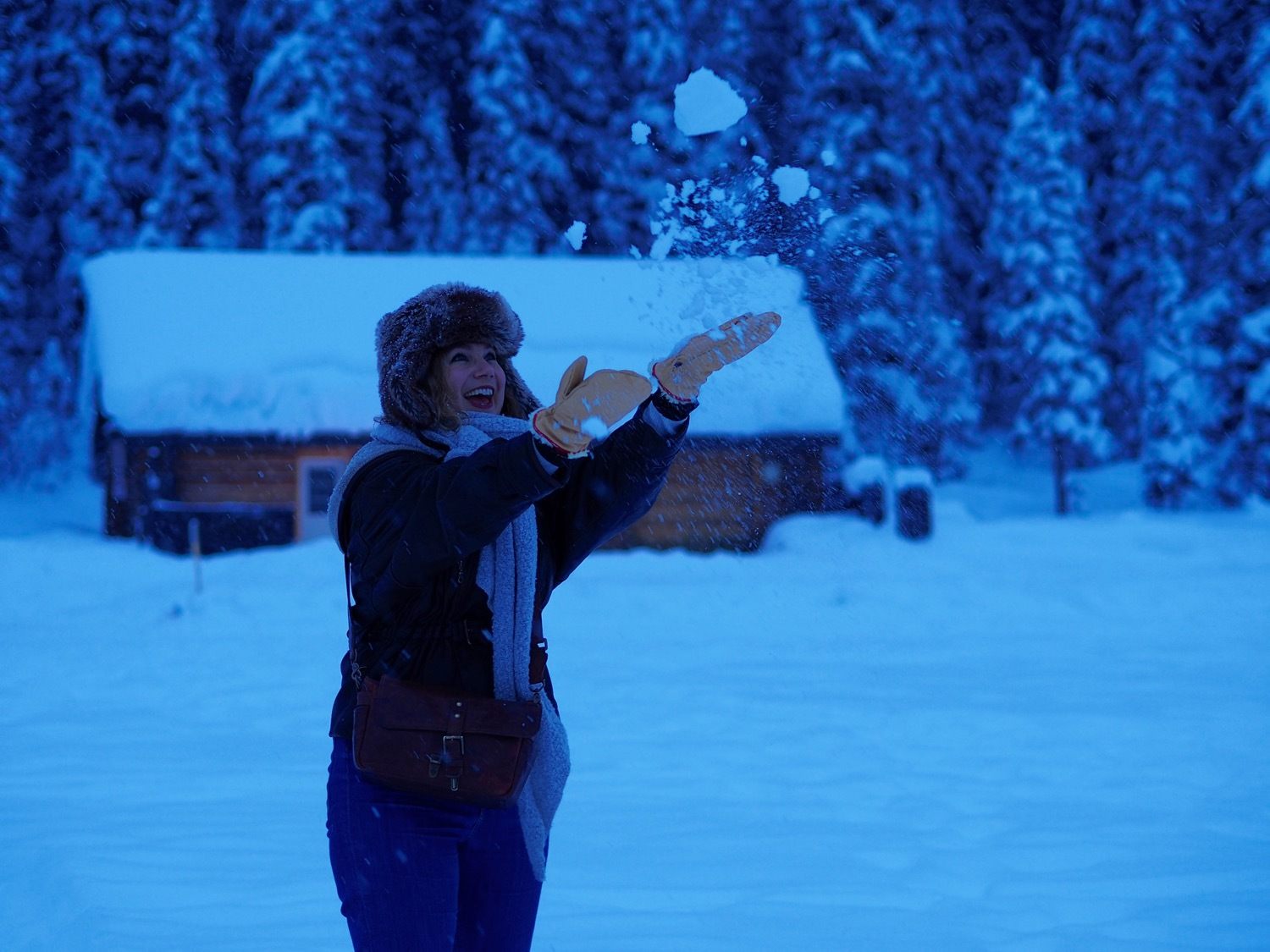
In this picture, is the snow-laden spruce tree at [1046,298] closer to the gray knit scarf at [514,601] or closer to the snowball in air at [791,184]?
the snowball in air at [791,184]

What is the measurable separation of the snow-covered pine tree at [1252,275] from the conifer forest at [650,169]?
0.07 metres

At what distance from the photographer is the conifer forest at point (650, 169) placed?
2417 cm

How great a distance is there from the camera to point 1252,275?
23.2 meters

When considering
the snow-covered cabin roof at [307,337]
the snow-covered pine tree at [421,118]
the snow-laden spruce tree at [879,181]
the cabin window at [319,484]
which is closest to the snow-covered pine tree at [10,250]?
the snow-covered pine tree at [421,118]

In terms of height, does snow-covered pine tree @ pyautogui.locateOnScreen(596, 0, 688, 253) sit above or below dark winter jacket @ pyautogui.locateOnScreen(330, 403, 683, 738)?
above

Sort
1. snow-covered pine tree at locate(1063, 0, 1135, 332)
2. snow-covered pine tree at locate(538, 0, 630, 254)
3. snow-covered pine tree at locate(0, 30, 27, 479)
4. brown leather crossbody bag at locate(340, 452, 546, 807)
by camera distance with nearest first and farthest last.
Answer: brown leather crossbody bag at locate(340, 452, 546, 807)
snow-covered pine tree at locate(538, 0, 630, 254)
snow-covered pine tree at locate(0, 30, 27, 479)
snow-covered pine tree at locate(1063, 0, 1135, 332)

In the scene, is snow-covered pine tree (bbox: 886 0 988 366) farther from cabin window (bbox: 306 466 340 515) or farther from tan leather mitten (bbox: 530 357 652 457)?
tan leather mitten (bbox: 530 357 652 457)

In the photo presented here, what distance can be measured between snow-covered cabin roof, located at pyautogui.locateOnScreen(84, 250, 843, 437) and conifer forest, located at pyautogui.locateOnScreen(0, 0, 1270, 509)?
4076 mm

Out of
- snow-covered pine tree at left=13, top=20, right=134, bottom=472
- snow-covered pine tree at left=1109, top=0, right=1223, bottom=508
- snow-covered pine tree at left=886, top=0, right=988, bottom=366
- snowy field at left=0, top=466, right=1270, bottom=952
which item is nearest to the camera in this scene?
snowy field at left=0, top=466, right=1270, bottom=952

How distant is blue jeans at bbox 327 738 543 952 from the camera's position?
203 centimetres

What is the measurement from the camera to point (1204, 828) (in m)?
4.95

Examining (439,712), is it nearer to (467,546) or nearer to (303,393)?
(467,546)

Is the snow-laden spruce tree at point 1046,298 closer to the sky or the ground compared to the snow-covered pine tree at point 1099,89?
closer to the ground

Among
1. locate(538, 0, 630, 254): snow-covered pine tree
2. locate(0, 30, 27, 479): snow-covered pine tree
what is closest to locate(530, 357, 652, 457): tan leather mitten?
locate(538, 0, 630, 254): snow-covered pine tree
